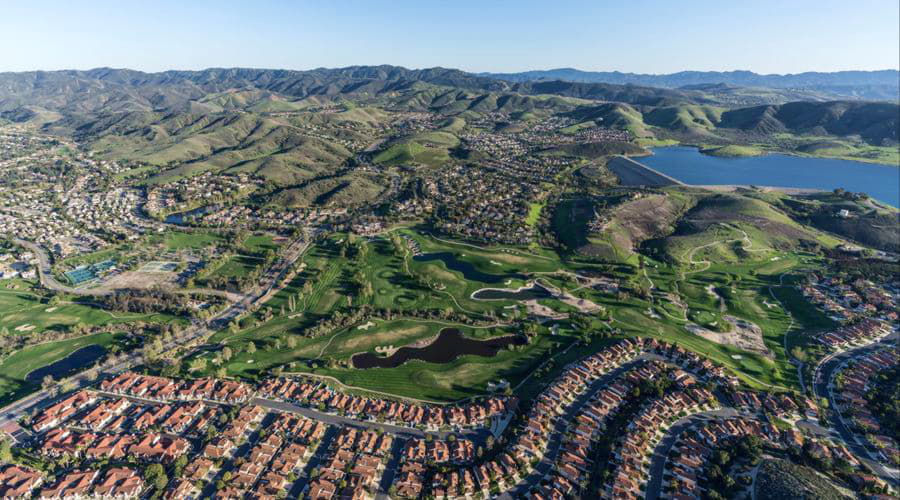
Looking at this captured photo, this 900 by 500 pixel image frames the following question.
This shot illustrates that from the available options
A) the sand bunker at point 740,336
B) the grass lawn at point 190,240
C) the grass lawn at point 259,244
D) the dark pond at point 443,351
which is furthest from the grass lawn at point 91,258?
the sand bunker at point 740,336

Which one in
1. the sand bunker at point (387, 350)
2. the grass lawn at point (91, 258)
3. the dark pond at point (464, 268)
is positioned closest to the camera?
the sand bunker at point (387, 350)

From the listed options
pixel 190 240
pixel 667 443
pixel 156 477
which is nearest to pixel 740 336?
pixel 667 443

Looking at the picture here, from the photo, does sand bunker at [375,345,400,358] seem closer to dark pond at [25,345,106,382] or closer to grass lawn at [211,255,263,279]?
grass lawn at [211,255,263,279]

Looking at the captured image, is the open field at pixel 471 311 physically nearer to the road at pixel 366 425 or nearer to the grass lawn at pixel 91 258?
the road at pixel 366 425

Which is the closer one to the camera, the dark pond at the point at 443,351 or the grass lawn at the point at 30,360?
the grass lawn at the point at 30,360

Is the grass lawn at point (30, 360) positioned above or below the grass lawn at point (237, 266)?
below

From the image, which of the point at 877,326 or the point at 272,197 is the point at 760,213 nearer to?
the point at 877,326

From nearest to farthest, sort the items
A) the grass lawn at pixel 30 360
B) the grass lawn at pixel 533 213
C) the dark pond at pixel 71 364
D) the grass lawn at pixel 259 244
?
1. the grass lawn at pixel 30 360
2. the dark pond at pixel 71 364
3. the grass lawn at pixel 259 244
4. the grass lawn at pixel 533 213

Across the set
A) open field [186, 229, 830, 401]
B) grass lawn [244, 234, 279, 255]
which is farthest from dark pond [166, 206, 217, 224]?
open field [186, 229, 830, 401]

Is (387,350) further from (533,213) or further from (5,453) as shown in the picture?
(533,213)
